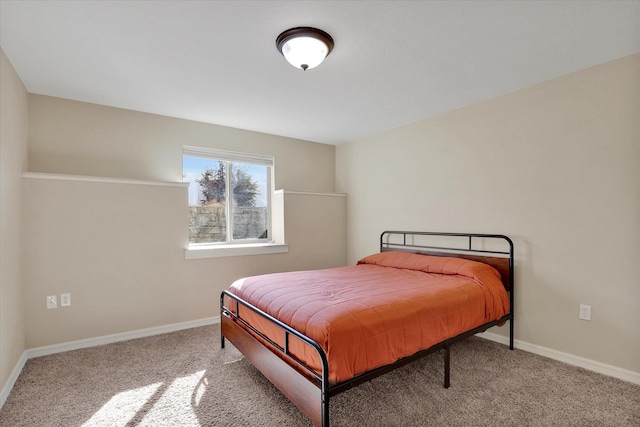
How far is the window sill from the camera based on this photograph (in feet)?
11.7

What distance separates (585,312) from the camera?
8.23 feet

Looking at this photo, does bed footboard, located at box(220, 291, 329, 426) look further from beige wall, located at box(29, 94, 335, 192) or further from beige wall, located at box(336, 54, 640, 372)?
beige wall, located at box(336, 54, 640, 372)

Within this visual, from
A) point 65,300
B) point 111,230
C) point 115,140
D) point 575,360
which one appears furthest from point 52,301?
point 575,360

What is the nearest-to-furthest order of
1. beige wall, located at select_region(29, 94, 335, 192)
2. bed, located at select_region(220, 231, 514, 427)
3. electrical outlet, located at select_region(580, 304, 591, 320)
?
bed, located at select_region(220, 231, 514, 427)
electrical outlet, located at select_region(580, 304, 591, 320)
beige wall, located at select_region(29, 94, 335, 192)

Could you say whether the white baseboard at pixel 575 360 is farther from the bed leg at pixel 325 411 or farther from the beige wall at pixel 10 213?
the beige wall at pixel 10 213

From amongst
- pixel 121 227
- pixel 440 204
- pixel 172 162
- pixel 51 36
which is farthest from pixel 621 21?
pixel 121 227

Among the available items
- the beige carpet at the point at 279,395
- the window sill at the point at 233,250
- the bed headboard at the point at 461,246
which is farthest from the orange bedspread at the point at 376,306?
the window sill at the point at 233,250

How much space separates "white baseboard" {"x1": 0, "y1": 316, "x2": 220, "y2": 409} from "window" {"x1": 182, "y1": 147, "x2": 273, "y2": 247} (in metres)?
0.92

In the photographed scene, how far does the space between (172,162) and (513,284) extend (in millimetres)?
3729

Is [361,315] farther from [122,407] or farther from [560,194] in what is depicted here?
[560,194]

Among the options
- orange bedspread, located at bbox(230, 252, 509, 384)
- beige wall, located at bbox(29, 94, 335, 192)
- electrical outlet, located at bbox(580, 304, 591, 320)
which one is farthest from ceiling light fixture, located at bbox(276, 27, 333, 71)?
electrical outlet, located at bbox(580, 304, 591, 320)

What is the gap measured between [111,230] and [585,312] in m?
4.22

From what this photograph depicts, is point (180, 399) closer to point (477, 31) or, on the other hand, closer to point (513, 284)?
point (513, 284)

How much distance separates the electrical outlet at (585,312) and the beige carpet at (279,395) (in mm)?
402
